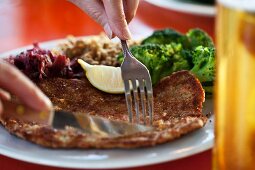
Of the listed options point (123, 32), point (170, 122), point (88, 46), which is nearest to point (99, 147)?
point (170, 122)

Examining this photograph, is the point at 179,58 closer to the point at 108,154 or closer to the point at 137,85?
the point at 137,85

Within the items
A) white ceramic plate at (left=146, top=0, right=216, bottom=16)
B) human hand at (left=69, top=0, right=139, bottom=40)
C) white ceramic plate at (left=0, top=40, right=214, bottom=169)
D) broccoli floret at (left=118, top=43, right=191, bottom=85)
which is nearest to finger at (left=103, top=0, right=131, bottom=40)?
human hand at (left=69, top=0, right=139, bottom=40)

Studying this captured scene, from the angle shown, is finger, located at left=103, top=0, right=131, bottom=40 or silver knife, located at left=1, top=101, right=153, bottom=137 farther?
finger, located at left=103, top=0, right=131, bottom=40

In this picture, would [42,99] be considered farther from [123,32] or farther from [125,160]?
[123,32]

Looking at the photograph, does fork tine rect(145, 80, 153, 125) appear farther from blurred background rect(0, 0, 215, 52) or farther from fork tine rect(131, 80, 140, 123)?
blurred background rect(0, 0, 215, 52)

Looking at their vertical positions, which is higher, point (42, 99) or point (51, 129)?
point (42, 99)

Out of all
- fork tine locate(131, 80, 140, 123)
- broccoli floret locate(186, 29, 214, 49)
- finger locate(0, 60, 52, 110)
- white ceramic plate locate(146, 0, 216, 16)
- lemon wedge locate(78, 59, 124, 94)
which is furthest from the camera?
white ceramic plate locate(146, 0, 216, 16)
